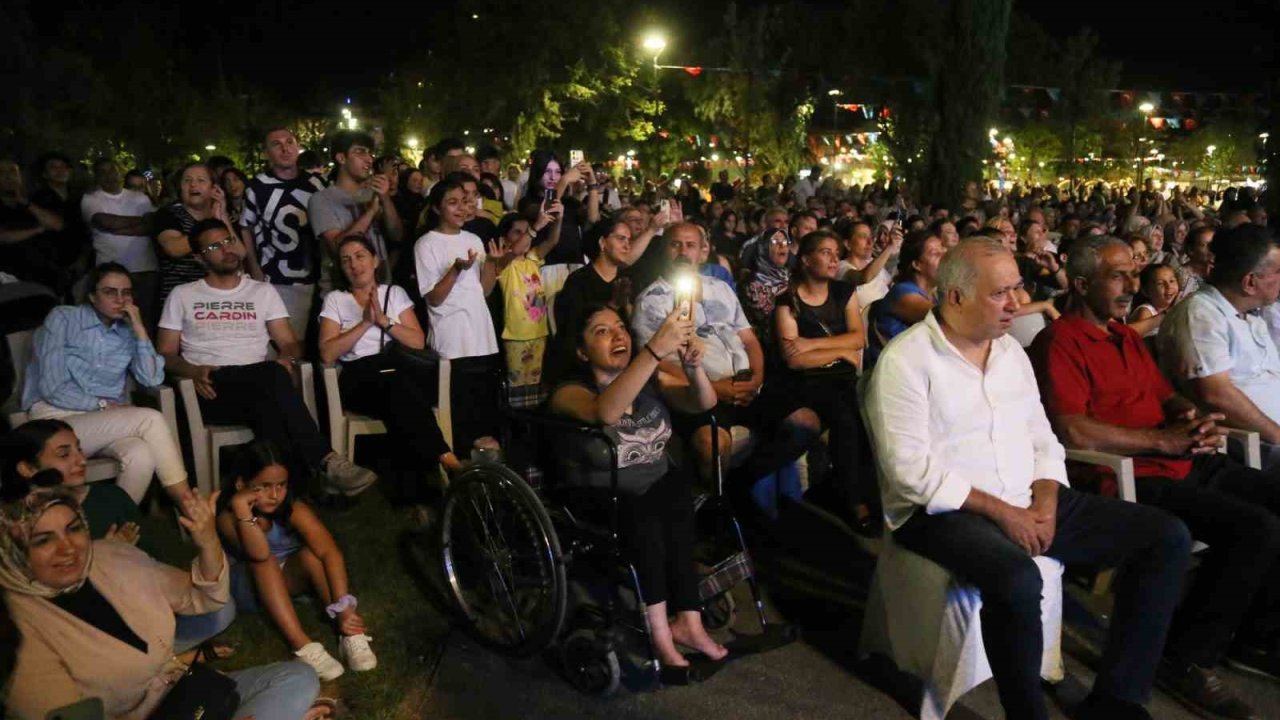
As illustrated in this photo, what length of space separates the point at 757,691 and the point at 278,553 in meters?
2.10

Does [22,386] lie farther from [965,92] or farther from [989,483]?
[965,92]

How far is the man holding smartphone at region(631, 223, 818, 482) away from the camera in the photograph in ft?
16.3

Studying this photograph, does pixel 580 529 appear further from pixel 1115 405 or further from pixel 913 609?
pixel 1115 405

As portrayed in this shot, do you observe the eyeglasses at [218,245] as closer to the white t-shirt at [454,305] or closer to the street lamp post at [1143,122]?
the white t-shirt at [454,305]

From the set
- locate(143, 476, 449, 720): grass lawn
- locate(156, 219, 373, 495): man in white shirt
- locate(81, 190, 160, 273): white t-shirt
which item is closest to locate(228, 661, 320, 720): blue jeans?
locate(143, 476, 449, 720): grass lawn

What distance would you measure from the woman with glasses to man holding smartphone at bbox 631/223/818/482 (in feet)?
8.55

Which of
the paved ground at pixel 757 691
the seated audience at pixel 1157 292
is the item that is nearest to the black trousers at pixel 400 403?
the paved ground at pixel 757 691

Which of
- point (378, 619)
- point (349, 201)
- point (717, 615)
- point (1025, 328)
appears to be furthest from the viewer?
point (349, 201)

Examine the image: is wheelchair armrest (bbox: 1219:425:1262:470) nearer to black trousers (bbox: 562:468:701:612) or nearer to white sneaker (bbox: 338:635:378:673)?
black trousers (bbox: 562:468:701:612)

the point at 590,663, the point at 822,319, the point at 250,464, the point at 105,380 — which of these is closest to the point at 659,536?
the point at 590,663

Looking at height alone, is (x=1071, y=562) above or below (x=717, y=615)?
above

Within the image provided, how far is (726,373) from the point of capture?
5.53 m

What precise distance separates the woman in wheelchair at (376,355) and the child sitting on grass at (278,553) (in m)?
1.24

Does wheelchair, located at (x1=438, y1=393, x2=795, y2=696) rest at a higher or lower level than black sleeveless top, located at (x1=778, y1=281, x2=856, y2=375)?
lower
